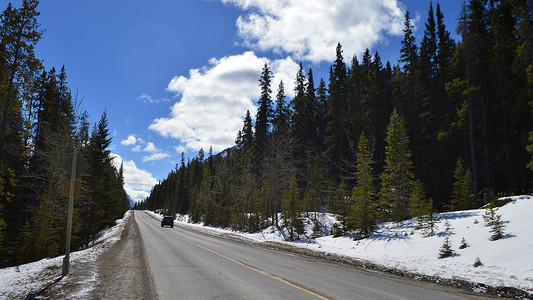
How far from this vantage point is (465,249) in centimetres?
1105

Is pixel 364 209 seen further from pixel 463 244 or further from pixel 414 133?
pixel 414 133

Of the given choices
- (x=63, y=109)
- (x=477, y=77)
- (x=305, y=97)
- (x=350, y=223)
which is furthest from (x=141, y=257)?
(x=305, y=97)

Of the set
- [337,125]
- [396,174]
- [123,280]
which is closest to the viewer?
[123,280]

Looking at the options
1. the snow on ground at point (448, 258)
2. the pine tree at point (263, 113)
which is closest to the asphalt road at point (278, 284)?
the snow on ground at point (448, 258)

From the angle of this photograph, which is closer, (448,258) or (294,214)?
(448,258)

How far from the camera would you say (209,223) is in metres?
51.7

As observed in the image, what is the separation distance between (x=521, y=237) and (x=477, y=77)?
2684 centimetres

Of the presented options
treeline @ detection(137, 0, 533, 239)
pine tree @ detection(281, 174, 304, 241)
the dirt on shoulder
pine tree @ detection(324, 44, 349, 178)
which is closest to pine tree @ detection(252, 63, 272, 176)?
treeline @ detection(137, 0, 533, 239)

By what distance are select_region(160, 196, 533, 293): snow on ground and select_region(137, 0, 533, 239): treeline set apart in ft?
5.98

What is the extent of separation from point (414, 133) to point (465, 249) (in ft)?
109

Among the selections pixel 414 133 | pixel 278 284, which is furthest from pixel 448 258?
pixel 414 133

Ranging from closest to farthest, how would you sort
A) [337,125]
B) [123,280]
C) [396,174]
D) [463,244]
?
[123,280]
[463,244]
[396,174]
[337,125]

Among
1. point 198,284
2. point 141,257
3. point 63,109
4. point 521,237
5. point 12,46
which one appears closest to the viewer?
point 198,284

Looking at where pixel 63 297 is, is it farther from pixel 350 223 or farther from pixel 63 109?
pixel 63 109
